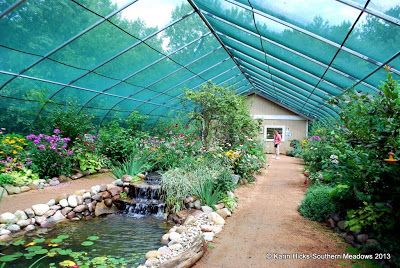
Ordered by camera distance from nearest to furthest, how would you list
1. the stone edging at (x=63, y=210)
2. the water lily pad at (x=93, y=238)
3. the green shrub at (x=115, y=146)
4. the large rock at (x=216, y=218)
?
the water lily pad at (x=93, y=238) → the large rock at (x=216, y=218) → the stone edging at (x=63, y=210) → the green shrub at (x=115, y=146)

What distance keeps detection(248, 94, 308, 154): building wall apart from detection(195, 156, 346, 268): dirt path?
1166 cm

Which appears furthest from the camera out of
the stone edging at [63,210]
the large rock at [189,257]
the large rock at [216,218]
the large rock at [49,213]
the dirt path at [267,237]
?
the large rock at [49,213]

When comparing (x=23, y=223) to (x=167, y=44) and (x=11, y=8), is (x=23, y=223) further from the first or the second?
(x=167, y=44)

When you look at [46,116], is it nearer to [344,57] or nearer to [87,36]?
[87,36]

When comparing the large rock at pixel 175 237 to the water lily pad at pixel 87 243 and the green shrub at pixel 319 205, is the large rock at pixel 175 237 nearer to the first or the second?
the water lily pad at pixel 87 243

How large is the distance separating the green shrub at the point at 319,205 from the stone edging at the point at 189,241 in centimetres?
141

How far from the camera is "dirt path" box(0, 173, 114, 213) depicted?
17.5 ft

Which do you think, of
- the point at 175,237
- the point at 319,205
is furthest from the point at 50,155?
the point at 319,205

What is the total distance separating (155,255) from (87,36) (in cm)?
474

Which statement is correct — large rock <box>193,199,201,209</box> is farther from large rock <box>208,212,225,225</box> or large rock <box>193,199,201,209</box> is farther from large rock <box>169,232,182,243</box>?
large rock <box>169,232,182,243</box>

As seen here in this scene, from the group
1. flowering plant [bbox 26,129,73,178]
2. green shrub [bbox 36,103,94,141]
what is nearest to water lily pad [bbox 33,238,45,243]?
flowering plant [bbox 26,129,73,178]

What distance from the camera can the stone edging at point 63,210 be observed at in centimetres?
474

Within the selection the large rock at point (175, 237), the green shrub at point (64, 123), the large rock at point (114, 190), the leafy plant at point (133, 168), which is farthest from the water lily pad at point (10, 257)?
the green shrub at point (64, 123)

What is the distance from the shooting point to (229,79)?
515 inches
